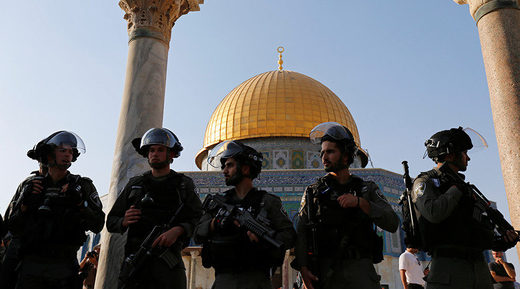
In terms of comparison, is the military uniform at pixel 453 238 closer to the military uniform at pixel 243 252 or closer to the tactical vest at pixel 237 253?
the military uniform at pixel 243 252

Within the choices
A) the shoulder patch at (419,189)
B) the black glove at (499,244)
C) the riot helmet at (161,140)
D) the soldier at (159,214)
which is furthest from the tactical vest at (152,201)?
the black glove at (499,244)

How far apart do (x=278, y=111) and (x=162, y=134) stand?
17.3 metres

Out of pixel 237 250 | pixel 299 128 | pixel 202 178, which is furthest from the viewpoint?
pixel 299 128

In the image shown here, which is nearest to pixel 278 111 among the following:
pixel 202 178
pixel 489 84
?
pixel 202 178

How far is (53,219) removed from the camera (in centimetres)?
298

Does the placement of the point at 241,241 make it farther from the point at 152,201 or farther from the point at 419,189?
the point at 419,189

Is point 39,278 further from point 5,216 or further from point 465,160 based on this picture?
point 465,160

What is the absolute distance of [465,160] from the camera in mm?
3074

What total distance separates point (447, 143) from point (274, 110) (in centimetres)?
1753

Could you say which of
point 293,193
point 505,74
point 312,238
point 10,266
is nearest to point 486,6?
point 505,74

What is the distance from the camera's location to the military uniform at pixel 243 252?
2.62 m

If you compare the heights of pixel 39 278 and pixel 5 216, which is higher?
pixel 5 216

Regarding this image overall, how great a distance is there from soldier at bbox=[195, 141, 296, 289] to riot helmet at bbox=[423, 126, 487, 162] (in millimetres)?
1129

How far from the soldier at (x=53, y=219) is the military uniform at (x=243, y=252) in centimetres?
88
